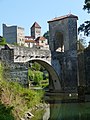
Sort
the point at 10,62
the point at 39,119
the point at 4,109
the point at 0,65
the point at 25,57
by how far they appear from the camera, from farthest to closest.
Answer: the point at 25,57, the point at 10,62, the point at 0,65, the point at 39,119, the point at 4,109

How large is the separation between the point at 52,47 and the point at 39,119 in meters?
22.7

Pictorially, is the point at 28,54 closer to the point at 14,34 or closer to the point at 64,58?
the point at 64,58

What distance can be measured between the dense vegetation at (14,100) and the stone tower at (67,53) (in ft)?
49.5

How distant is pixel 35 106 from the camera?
22062 millimetres

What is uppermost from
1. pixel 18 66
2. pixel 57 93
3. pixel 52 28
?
pixel 52 28

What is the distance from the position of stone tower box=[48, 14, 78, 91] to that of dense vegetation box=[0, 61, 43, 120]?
49.5ft

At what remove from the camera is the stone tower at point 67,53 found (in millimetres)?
38250

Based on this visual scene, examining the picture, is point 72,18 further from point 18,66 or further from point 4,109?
point 4,109

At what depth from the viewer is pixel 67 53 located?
127ft

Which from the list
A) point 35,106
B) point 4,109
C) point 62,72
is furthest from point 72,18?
point 4,109

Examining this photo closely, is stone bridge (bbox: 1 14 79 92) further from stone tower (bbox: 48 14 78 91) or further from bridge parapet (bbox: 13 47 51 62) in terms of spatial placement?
bridge parapet (bbox: 13 47 51 62)

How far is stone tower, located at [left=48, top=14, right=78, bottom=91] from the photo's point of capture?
38.2 metres

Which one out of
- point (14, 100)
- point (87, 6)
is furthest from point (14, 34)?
point (14, 100)

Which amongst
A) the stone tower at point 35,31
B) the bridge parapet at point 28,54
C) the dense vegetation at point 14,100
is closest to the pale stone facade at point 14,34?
the stone tower at point 35,31
